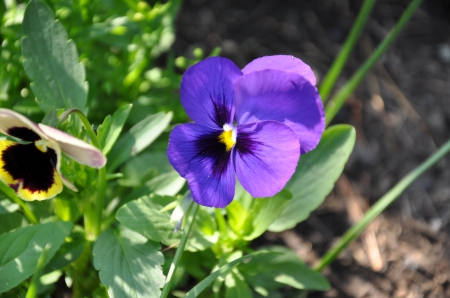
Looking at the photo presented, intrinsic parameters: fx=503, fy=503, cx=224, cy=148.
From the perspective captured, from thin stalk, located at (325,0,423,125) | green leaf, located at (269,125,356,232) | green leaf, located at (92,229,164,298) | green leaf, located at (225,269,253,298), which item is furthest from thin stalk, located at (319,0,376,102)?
green leaf, located at (92,229,164,298)

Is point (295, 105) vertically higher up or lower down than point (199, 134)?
higher up

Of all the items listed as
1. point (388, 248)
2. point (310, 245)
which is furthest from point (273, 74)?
point (388, 248)

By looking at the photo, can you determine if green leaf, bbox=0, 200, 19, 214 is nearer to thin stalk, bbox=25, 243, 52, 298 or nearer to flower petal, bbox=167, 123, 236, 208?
thin stalk, bbox=25, 243, 52, 298

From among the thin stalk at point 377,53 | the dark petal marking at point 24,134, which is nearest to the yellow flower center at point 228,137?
the dark petal marking at point 24,134

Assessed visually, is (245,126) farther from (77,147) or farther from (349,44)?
(349,44)

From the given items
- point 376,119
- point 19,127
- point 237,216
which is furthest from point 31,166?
point 376,119

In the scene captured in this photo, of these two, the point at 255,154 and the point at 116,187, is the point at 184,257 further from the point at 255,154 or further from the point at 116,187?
the point at 255,154
